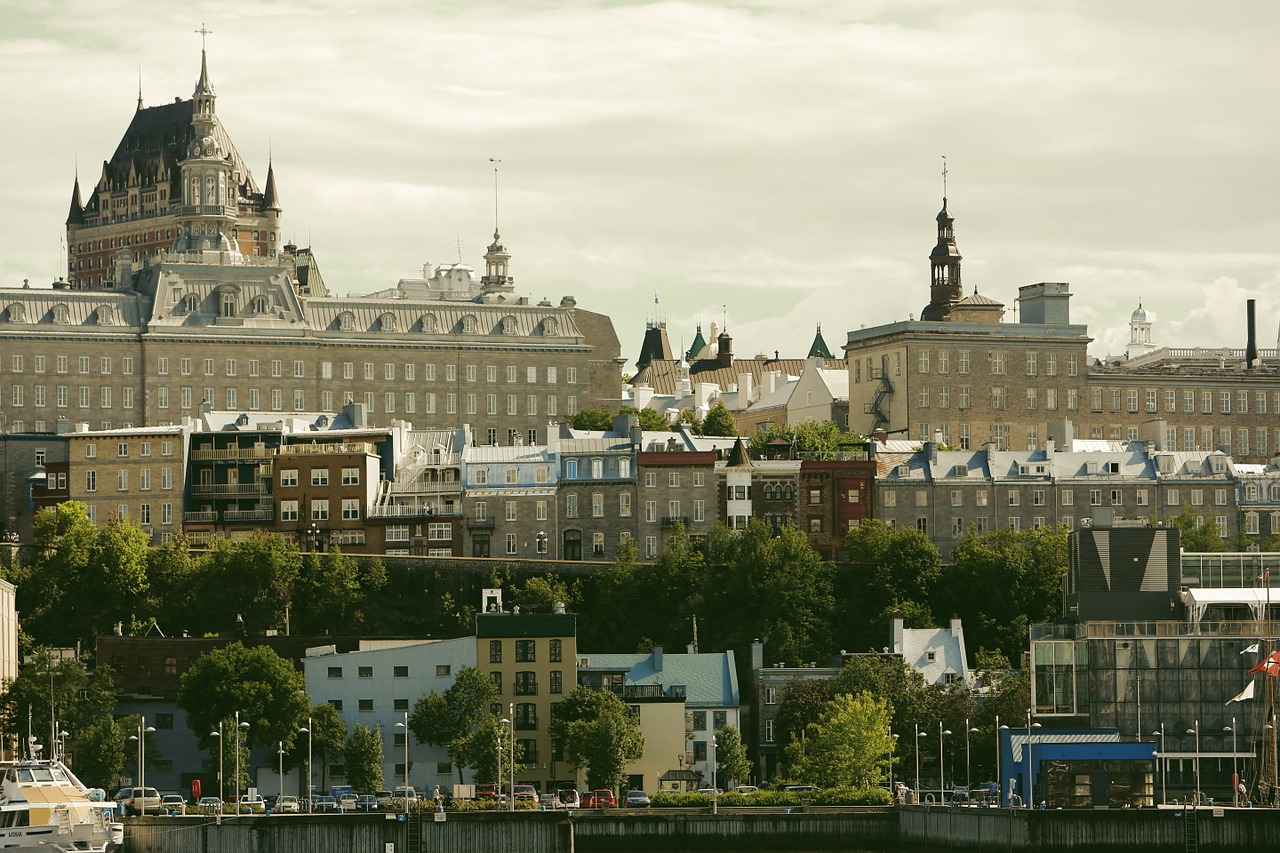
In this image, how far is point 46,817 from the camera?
105688 mm

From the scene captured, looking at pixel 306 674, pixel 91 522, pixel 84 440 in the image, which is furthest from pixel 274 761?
pixel 84 440

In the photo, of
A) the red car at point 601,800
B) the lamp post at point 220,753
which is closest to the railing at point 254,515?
the lamp post at point 220,753

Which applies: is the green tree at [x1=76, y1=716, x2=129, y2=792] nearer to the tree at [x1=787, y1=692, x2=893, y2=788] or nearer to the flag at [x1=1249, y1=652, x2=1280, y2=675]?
the tree at [x1=787, y1=692, x2=893, y2=788]

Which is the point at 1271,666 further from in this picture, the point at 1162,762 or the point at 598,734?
the point at 598,734

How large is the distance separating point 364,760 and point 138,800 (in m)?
13.9

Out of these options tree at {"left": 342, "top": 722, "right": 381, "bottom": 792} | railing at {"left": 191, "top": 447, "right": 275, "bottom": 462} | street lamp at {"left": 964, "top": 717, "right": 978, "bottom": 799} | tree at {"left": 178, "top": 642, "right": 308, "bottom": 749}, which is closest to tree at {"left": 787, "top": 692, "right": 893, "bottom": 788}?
street lamp at {"left": 964, "top": 717, "right": 978, "bottom": 799}

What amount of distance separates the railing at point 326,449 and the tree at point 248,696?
123 feet

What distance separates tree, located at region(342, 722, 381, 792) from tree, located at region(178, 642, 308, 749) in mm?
2789

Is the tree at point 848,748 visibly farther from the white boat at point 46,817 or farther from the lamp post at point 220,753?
the white boat at point 46,817

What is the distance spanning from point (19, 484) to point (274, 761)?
57.5 metres

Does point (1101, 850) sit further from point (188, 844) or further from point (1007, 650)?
point (1007, 650)

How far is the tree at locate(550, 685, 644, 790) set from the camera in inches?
5261

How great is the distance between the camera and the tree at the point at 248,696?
137 metres

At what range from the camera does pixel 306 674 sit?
144 metres
